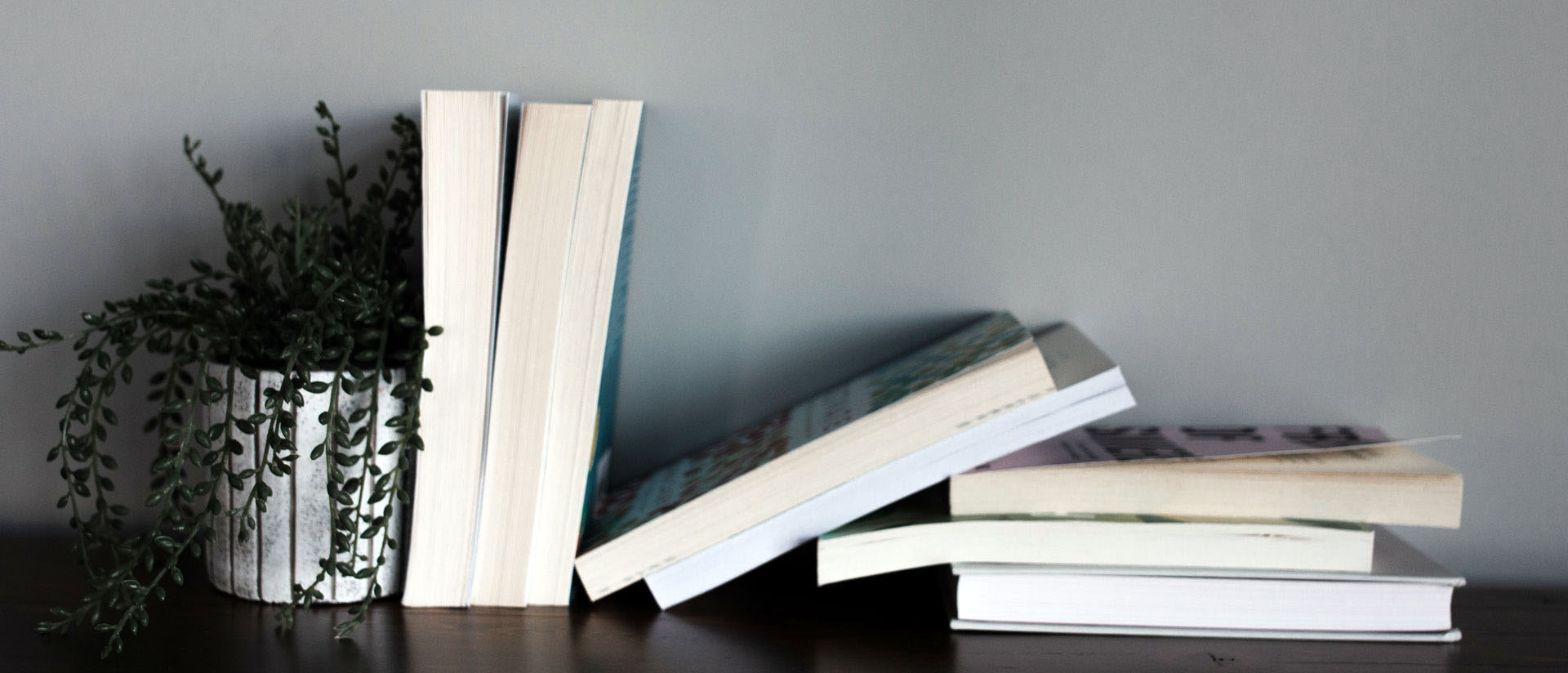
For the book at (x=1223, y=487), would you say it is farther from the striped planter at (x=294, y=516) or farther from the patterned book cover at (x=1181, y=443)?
the striped planter at (x=294, y=516)

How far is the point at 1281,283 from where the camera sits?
2.64 ft

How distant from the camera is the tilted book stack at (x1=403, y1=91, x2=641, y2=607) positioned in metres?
0.64

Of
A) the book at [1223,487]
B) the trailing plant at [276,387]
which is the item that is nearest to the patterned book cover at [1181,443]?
the book at [1223,487]

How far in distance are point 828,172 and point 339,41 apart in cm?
40

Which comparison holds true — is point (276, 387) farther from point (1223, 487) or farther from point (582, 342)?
point (1223, 487)

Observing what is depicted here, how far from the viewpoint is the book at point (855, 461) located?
62 cm

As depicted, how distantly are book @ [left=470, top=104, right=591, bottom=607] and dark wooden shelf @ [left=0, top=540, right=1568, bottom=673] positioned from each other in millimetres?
80

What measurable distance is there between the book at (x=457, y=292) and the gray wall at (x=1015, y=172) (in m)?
0.17

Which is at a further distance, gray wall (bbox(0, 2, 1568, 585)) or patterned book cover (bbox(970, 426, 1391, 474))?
gray wall (bbox(0, 2, 1568, 585))

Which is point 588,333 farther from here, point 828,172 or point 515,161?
point 828,172

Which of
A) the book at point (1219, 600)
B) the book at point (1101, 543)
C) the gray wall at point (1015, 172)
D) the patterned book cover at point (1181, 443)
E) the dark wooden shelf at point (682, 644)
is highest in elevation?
the gray wall at point (1015, 172)

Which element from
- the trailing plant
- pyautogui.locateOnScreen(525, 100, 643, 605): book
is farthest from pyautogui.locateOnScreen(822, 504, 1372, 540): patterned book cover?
the trailing plant

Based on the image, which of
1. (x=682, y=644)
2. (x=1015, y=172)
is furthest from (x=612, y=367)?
(x=1015, y=172)

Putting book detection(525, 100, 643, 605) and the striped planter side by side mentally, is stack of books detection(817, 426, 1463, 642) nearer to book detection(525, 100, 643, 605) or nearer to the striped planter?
book detection(525, 100, 643, 605)
